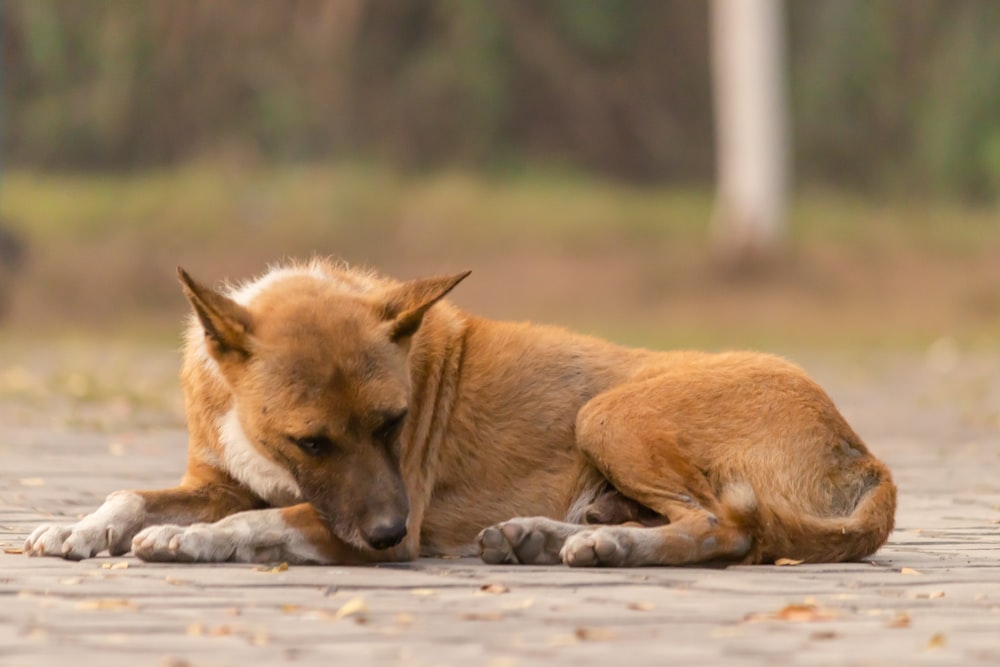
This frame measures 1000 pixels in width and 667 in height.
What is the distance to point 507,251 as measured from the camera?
23.0m

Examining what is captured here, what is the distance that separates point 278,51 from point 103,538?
21.3m

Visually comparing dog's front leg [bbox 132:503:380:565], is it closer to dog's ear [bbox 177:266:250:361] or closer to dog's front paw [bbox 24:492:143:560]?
dog's front paw [bbox 24:492:143:560]

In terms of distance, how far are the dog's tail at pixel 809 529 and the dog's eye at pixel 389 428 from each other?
1127mm

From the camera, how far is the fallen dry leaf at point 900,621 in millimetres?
4223

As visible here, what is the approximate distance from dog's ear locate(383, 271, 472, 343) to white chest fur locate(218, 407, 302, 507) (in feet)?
1.89

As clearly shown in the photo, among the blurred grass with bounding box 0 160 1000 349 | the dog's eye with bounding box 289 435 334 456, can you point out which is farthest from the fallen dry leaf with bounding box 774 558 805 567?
the blurred grass with bounding box 0 160 1000 349

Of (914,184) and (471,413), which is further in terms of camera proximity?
(914,184)

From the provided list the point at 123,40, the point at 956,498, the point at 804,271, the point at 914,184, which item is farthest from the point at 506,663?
the point at 914,184

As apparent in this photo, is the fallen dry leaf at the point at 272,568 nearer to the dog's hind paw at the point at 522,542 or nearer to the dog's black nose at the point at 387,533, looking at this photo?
the dog's black nose at the point at 387,533

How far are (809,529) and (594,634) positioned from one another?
157cm

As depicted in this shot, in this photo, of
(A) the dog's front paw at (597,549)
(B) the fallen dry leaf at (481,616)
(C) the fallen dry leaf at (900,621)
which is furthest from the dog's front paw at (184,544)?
(C) the fallen dry leaf at (900,621)

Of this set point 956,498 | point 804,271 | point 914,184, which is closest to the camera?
point 956,498

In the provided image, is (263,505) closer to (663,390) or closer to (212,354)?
(212,354)

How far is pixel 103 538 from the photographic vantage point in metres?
5.30
